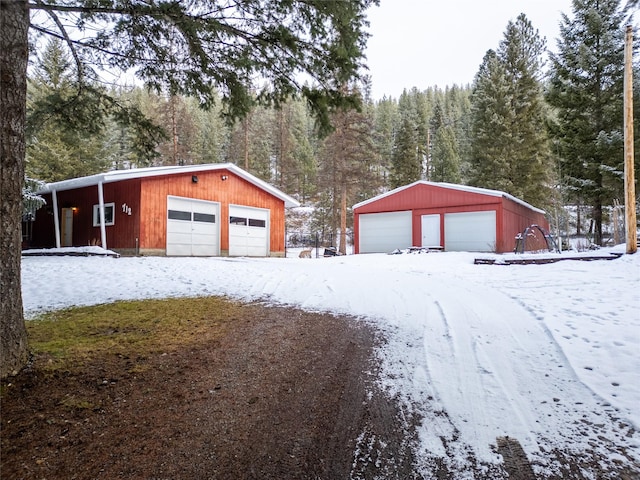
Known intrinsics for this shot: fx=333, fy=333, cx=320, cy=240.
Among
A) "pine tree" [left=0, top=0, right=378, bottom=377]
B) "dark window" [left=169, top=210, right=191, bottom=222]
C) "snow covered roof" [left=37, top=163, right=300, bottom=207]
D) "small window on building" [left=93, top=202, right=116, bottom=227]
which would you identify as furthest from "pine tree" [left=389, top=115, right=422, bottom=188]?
"pine tree" [left=0, top=0, right=378, bottom=377]

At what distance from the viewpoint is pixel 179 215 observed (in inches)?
524

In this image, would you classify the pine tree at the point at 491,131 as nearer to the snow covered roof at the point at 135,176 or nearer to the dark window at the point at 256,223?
the snow covered roof at the point at 135,176

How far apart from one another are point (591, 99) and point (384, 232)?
37.7ft

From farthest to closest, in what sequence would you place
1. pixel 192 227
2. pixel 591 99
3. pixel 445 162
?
pixel 445 162
pixel 591 99
pixel 192 227

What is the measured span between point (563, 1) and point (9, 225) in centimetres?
2320

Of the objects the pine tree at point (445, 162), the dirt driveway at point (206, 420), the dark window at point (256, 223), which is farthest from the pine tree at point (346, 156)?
the dirt driveway at point (206, 420)

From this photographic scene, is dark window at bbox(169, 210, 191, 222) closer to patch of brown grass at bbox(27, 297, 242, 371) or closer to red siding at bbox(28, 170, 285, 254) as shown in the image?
red siding at bbox(28, 170, 285, 254)

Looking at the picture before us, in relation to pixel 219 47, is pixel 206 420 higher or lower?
lower

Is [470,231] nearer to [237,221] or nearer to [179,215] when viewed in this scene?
[237,221]

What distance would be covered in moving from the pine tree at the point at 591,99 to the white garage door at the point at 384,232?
800 centimetres

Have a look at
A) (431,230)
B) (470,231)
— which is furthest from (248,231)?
(470,231)

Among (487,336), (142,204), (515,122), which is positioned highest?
(515,122)

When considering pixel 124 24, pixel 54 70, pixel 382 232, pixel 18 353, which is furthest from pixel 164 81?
pixel 382 232

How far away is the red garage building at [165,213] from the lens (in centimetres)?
1219
